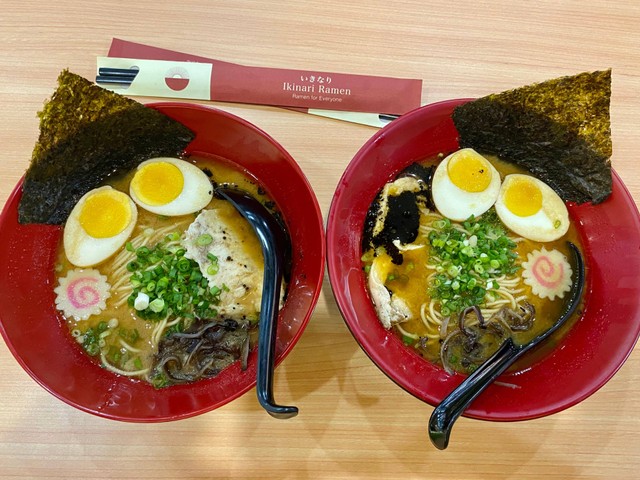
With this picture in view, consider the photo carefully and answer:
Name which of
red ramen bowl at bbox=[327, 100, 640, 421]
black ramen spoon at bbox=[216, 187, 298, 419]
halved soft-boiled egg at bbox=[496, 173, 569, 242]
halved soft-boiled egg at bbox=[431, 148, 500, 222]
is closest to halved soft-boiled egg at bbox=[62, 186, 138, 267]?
black ramen spoon at bbox=[216, 187, 298, 419]

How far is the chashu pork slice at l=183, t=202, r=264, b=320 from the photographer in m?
1.40

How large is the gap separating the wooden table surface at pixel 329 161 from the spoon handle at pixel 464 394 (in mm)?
267

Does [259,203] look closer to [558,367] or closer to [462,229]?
[462,229]

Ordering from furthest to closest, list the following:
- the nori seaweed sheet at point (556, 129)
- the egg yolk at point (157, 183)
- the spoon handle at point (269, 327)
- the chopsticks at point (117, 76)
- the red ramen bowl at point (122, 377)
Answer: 1. the chopsticks at point (117, 76)
2. the egg yolk at point (157, 183)
3. the nori seaweed sheet at point (556, 129)
4. the red ramen bowl at point (122, 377)
5. the spoon handle at point (269, 327)

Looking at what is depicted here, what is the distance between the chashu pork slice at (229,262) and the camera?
1.40m

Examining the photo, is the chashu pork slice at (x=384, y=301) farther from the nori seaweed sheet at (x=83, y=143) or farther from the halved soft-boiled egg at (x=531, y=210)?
the nori seaweed sheet at (x=83, y=143)

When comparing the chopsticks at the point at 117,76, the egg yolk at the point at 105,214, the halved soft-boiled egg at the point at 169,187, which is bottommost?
the egg yolk at the point at 105,214

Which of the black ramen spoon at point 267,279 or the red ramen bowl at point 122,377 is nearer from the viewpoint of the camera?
the black ramen spoon at point 267,279

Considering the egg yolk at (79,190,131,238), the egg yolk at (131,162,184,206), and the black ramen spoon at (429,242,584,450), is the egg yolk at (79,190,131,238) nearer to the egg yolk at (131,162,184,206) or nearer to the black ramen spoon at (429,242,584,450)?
the egg yolk at (131,162,184,206)

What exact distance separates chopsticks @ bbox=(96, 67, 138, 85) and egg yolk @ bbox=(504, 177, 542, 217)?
4.45ft

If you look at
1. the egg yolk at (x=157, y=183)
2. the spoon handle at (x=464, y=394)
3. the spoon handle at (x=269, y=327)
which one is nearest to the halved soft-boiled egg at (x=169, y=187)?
the egg yolk at (x=157, y=183)

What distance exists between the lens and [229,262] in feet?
4.64

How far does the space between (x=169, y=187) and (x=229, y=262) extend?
1.03ft

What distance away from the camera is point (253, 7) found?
170 cm
